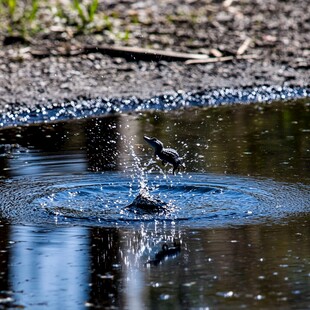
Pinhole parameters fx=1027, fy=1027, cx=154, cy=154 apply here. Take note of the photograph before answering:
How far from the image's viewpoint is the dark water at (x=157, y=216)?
184 inches

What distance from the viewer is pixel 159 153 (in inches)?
233

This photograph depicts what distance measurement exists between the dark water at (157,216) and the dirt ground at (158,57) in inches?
50.1

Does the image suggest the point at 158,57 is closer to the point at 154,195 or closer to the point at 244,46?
the point at 244,46

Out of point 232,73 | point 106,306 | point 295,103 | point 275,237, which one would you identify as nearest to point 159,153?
point 275,237

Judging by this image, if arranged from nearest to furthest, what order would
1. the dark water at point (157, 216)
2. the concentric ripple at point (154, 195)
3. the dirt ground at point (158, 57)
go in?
the dark water at point (157, 216)
the concentric ripple at point (154, 195)
the dirt ground at point (158, 57)

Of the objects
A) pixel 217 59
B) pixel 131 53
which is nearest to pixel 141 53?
pixel 131 53

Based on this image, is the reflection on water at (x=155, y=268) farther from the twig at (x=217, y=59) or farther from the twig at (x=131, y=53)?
the twig at (x=131, y=53)

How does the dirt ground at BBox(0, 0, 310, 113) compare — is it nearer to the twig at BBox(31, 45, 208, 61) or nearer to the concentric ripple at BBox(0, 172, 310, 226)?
the twig at BBox(31, 45, 208, 61)

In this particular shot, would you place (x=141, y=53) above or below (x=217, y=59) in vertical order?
above

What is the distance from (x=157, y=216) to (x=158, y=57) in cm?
540

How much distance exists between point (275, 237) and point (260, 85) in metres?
5.23

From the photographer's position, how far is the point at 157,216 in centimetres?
596

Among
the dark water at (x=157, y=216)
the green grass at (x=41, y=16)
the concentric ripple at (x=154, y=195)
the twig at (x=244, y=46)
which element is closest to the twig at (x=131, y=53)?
the twig at (x=244, y=46)

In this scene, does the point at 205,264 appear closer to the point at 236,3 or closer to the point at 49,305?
the point at 49,305
